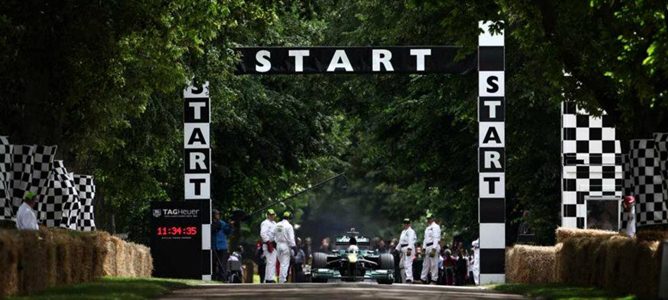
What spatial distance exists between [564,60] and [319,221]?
76778 mm

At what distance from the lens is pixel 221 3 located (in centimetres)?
3347

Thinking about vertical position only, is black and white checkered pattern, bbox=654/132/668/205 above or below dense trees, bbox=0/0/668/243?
below

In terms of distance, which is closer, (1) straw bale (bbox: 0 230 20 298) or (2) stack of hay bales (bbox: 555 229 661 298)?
(1) straw bale (bbox: 0 230 20 298)

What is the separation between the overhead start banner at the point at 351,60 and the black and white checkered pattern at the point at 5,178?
9.42 meters

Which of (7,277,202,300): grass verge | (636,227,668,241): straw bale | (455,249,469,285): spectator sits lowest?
(455,249,469,285): spectator

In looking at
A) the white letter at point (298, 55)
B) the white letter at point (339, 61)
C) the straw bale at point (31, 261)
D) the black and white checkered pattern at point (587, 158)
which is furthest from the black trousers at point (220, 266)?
the straw bale at point (31, 261)

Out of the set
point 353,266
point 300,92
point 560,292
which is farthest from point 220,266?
point 560,292

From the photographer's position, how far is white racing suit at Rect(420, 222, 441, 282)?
4653 centimetres

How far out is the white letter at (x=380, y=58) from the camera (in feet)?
121

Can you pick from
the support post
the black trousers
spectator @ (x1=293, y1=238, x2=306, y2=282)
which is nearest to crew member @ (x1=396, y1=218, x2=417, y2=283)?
spectator @ (x1=293, y1=238, x2=306, y2=282)

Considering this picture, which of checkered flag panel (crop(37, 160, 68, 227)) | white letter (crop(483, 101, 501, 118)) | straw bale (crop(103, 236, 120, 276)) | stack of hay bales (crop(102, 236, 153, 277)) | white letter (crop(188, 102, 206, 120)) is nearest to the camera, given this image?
straw bale (crop(103, 236, 120, 276))

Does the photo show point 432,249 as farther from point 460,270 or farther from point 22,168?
point 22,168

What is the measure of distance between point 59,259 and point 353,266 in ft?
45.0

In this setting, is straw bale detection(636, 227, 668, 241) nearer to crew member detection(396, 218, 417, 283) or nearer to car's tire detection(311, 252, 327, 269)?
car's tire detection(311, 252, 327, 269)
